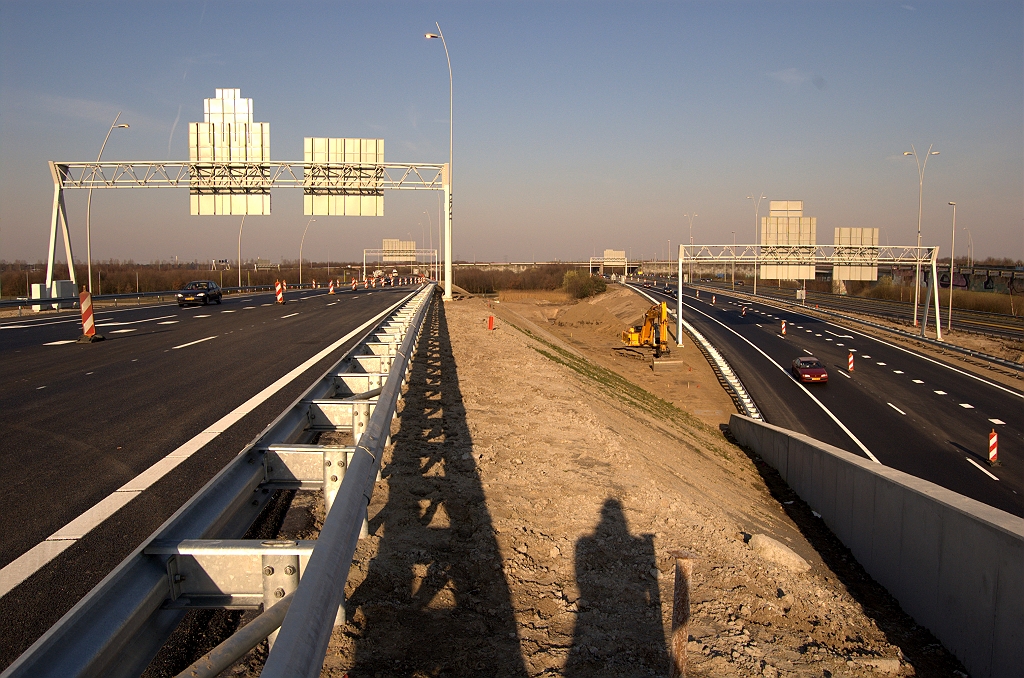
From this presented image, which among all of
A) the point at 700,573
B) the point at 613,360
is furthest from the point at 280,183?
the point at 700,573

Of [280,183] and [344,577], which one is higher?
[280,183]

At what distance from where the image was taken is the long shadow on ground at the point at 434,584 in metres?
4.07

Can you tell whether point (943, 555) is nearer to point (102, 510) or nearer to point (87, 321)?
point (102, 510)

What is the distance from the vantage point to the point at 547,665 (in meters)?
4.22

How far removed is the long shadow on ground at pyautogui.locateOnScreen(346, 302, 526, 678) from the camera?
4066mm

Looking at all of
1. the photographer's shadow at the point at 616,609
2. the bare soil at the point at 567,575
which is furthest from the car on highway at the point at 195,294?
the photographer's shadow at the point at 616,609

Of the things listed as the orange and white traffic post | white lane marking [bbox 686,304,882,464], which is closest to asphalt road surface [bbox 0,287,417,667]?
the orange and white traffic post

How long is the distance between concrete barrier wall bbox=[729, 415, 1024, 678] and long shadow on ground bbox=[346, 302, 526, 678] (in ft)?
12.0

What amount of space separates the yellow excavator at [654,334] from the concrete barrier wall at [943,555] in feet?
118

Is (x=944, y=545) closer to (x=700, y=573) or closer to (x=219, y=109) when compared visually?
(x=700, y=573)

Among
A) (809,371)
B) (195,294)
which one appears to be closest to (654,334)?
(809,371)

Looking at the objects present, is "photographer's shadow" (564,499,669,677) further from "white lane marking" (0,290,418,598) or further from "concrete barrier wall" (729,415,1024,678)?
"white lane marking" (0,290,418,598)

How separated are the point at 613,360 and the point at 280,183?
21.1m

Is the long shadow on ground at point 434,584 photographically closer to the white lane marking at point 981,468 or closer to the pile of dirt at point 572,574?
the pile of dirt at point 572,574
